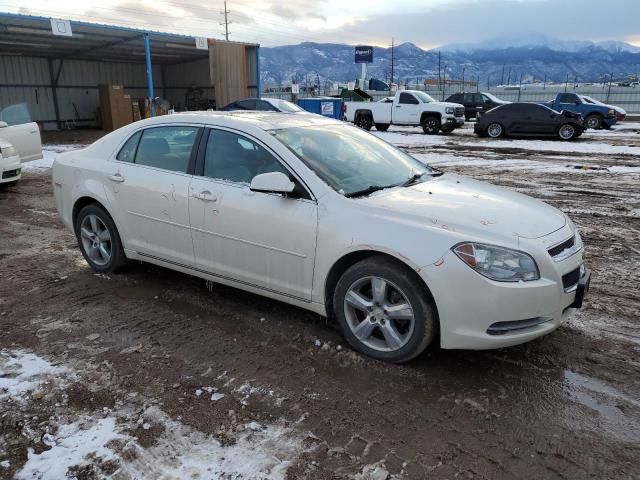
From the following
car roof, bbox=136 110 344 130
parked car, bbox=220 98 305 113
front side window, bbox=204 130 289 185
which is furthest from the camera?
parked car, bbox=220 98 305 113

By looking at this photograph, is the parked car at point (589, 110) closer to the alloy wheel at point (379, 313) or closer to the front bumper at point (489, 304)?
the front bumper at point (489, 304)

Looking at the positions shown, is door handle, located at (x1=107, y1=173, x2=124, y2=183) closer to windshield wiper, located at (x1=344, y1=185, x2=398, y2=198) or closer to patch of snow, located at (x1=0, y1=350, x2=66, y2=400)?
patch of snow, located at (x1=0, y1=350, x2=66, y2=400)

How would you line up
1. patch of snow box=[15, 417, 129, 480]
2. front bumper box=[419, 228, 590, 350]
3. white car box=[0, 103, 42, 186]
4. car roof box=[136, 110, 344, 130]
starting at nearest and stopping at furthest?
patch of snow box=[15, 417, 129, 480] → front bumper box=[419, 228, 590, 350] → car roof box=[136, 110, 344, 130] → white car box=[0, 103, 42, 186]

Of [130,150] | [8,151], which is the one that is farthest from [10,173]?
[130,150]

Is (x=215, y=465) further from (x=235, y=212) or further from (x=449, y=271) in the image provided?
(x=235, y=212)

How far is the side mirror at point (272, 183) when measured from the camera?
362 cm

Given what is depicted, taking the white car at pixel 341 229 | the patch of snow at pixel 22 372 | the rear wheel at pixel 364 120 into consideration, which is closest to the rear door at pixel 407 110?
the rear wheel at pixel 364 120

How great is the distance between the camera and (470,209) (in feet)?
11.5

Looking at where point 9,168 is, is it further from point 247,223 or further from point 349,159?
point 349,159

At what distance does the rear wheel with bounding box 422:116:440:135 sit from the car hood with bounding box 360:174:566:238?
19629 millimetres

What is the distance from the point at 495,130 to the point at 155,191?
18.9 m

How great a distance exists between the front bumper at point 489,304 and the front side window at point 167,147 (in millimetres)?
2349

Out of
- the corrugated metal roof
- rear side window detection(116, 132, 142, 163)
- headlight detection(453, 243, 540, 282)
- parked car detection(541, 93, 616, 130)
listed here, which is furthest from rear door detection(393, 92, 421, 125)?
headlight detection(453, 243, 540, 282)

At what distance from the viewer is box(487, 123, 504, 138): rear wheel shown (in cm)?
2079
